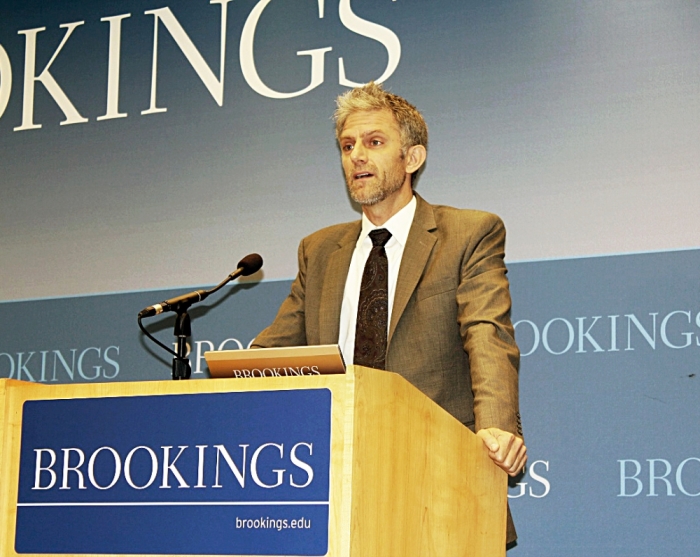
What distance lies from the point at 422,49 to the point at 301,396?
7.81ft

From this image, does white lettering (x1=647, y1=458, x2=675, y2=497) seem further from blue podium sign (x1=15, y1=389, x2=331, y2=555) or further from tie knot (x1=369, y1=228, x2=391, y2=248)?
blue podium sign (x1=15, y1=389, x2=331, y2=555)

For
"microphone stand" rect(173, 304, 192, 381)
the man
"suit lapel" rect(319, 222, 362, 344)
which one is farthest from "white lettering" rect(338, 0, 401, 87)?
"microphone stand" rect(173, 304, 192, 381)

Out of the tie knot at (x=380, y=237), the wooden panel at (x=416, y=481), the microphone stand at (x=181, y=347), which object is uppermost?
the tie knot at (x=380, y=237)

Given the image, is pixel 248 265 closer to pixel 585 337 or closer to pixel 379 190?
pixel 379 190

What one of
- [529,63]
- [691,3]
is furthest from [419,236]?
[691,3]

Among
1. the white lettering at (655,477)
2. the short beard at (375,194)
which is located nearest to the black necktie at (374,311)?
the short beard at (375,194)

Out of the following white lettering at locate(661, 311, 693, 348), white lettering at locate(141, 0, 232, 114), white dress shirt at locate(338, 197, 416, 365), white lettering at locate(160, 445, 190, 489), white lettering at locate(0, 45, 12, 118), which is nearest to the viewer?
white lettering at locate(160, 445, 190, 489)

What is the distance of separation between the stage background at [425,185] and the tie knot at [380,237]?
2.37 ft

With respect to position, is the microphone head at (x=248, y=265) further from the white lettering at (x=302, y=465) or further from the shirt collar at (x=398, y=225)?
the white lettering at (x=302, y=465)

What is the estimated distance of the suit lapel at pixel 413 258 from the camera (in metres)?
3.03

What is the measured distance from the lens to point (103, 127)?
4.63m

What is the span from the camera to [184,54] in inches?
179

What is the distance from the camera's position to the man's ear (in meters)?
3.42

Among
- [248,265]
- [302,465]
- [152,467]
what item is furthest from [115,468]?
[248,265]
